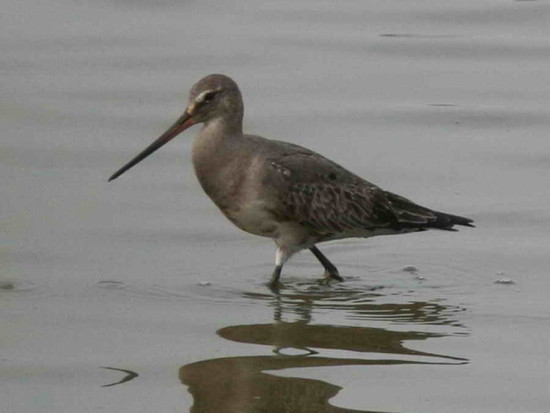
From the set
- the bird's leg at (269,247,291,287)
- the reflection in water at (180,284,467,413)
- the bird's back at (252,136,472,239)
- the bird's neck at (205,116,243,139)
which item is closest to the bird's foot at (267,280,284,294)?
the bird's leg at (269,247,291,287)

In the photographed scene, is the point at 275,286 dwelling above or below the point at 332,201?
below

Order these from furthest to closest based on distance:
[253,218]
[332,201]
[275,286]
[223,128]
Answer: [332,201]
[223,128]
[253,218]
[275,286]

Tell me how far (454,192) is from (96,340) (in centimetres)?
358

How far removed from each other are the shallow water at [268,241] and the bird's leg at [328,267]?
94 millimetres

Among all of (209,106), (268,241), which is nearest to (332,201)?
(268,241)

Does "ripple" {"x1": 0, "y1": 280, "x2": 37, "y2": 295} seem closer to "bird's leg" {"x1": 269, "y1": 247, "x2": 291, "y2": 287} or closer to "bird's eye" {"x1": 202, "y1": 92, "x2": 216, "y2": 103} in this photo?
"bird's leg" {"x1": 269, "y1": 247, "x2": 291, "y2": 287}

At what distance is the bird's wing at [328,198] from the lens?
30.9 ft

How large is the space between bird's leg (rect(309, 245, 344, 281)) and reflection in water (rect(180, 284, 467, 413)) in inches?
18.0

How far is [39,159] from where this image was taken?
1092cm

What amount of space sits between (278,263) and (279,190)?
1.32 feet

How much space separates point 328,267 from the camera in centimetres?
944

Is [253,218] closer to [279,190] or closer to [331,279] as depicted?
[279,190]

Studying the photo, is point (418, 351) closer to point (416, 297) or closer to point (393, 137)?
point (416, 297)

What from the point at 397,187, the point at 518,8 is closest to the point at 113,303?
the point at 397,187
